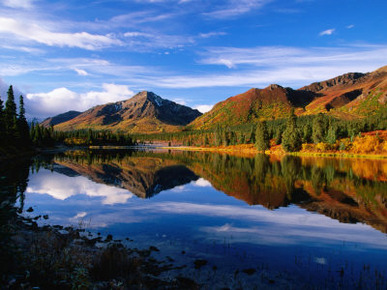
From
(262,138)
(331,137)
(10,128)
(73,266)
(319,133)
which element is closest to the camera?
(73,266)

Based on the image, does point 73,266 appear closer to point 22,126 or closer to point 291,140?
point 22,126

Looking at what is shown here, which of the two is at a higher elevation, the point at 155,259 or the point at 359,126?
the point at 359,126

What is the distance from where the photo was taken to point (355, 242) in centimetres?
1831

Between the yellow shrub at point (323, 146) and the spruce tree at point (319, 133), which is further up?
the spruce tree at point (319, 133)

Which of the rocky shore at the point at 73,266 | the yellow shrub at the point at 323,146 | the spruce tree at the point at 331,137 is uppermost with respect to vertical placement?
the spruce tree at the point at 331,137

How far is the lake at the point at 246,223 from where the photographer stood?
45.1 feet

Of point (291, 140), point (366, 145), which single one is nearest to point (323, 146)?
point (291, 140)

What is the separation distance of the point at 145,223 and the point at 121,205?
846 centimetres

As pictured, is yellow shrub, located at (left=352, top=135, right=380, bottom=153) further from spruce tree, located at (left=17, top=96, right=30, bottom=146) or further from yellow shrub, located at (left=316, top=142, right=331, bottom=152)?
spruce tree, located at (left=17, top=96, right=30, bottom=146)

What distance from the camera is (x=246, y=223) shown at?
2319 cm

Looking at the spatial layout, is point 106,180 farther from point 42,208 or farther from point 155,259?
point 155,259

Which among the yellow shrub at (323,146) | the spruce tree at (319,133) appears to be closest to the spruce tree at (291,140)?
the spruce tree at (319,133)

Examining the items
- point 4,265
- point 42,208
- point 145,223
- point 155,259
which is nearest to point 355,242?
point 155,259

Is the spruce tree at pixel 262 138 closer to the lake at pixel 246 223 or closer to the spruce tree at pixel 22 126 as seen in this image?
the lake at pixel 246 223
